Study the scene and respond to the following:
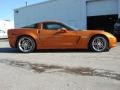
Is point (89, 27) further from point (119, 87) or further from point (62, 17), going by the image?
point (119, 87)

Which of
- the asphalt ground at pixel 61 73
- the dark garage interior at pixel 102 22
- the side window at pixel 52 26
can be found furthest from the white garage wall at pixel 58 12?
the asphalt ground at pixel 61 73

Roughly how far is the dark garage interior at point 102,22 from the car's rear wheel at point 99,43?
1815 centimetres

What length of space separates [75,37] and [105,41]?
3.61ft

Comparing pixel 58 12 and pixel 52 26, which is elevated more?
pixel 58 12

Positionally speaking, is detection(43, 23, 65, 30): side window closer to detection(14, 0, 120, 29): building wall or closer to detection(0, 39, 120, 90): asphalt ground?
detection(0, 39, 120, 90): asphalt ground

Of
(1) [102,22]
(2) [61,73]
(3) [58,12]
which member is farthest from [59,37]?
(1) [102,22]

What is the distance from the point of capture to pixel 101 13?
29.9m

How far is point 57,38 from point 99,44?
1.55 m

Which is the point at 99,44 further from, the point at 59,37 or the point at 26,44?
the point at 26,44

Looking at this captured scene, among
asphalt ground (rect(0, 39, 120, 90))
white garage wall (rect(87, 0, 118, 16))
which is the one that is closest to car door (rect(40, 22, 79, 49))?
asphalt ground (rect(0, 39, 120, 90))

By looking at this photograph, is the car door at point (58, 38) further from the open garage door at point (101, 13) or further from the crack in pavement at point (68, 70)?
the open garage door at point (101, 13)

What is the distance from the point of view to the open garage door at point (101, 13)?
94.8ft

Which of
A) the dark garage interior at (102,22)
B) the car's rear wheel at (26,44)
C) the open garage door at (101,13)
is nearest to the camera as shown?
the car's rear wheel at (26,44)

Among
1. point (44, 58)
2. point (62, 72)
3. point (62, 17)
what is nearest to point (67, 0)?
point (62, 17)
